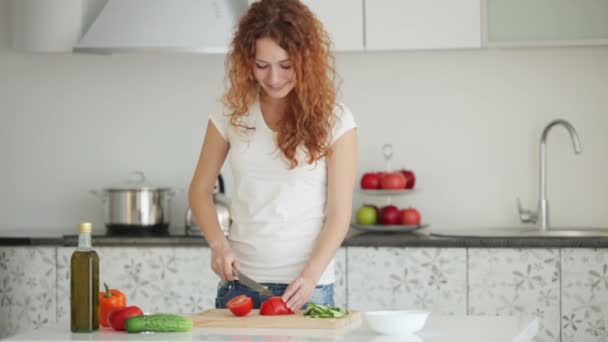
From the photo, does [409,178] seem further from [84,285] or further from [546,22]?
[84,285]

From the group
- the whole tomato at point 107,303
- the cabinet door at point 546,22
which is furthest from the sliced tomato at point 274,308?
the cabinet door at point 546,22

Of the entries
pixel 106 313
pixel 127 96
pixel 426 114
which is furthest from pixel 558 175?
pixel 106 313

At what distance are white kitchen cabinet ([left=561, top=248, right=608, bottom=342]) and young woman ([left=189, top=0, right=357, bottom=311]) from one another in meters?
1.45

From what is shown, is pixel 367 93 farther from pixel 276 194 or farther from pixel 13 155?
pixel 276 194

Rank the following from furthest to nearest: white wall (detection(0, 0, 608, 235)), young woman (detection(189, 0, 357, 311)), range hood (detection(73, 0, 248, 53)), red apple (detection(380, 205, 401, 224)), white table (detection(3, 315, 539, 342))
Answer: white wall (detection(0, 0, 608, 235)) → red apple (detection(380, 205, 401, 224)) → range hood (detection(73, 0, 248, 53)) → young woman (detection(189, 0, 357, 311)) → white table (detection(3, 315, 539, 342))

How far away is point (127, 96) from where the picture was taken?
461 centimetres

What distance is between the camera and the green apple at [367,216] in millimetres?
4258

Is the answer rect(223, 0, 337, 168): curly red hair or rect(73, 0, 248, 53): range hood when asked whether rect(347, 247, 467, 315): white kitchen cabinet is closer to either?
rect(73, 0, 248, 53): range hood

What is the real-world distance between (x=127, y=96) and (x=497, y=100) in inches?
60.8

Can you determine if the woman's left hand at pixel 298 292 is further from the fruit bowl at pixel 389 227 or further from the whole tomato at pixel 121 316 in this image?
the fruit bowl at pixel 389 227

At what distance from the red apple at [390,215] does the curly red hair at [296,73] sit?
169cm

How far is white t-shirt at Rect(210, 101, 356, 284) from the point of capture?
2553 mm

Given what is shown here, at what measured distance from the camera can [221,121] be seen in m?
2.64

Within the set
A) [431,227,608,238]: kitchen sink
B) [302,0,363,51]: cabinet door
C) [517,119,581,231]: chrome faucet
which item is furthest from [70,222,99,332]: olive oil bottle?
[517,119,581,231]: chrome faucet
